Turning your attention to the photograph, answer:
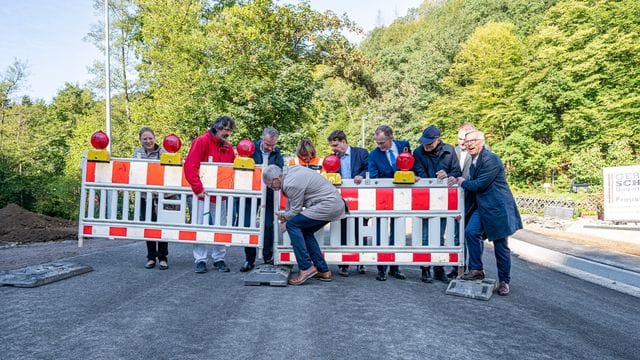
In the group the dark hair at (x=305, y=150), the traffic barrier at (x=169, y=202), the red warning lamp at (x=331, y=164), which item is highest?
the dark hair at (x=305, y=150)

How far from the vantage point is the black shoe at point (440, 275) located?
6645mm

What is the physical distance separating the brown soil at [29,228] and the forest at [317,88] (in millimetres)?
5150

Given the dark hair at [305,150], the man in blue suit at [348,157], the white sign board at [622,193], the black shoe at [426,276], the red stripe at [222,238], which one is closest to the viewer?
the dark hair at [305,150]

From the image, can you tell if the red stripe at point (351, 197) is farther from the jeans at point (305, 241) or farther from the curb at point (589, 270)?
the curb at point (589, 270)

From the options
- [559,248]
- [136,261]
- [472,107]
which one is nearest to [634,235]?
[559,248]

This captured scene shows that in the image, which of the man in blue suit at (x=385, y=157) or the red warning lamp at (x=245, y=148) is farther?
the man in blue suit at (x=385, y=157)

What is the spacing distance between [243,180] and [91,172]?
2.16 m

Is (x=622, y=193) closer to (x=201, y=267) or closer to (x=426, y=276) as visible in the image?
(x=426, y=276)

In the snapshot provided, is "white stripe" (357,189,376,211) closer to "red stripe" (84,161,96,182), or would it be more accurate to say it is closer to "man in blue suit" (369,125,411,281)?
"man in blue suit" (369,125,411,281)

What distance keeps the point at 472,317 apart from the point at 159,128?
75.2 feet

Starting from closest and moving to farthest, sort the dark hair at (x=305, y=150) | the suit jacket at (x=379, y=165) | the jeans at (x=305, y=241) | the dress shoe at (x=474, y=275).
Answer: the jeans at (x=305, y=241) → the dress shoe at (x=474, y=275) → the dark hair at (x=305, y=150) → the suit jacket at (x=379, y=165)

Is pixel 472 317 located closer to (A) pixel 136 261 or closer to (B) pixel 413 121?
(A) pixel 136 261

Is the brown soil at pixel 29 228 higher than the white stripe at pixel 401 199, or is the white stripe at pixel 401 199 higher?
the white stripe at pixel 401 199

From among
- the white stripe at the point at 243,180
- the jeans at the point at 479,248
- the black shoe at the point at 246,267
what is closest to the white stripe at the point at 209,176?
the white stripe at the point at 243,180
